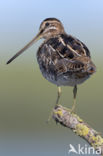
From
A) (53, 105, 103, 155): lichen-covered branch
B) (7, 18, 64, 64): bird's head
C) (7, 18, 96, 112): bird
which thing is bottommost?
(53, 105, 103, 155): lichen-covered branch

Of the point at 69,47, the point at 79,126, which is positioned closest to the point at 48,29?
the point at 69,47

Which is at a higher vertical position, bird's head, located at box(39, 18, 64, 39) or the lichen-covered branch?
bird's head, located at box(39, 18, 64, 39)

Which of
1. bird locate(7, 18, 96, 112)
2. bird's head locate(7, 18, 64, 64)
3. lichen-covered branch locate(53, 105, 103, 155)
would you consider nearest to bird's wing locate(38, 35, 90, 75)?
bird locate(7, 18, 96, 112)

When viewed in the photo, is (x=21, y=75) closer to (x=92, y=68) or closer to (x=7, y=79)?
(x=7, y=79)

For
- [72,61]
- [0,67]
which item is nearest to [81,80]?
[72,61]

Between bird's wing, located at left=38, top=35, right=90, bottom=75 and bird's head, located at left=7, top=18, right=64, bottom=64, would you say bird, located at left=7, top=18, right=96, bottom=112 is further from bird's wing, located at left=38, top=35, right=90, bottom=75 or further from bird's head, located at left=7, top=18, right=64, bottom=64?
Answer: bird's head, located at left=7, top=18, right=64, bottom=64

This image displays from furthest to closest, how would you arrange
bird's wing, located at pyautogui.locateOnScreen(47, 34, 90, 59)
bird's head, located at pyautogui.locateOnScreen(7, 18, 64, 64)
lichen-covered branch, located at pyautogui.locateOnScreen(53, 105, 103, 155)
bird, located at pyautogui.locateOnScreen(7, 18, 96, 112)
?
bird's head, located at pyautogui.locateOnScreen(7, 18, 64, 64)
bird's wing, located at pyautogui.locateOnScreen(47, 34, 90, 59)
bird, located at pyautogui.locateOnScreen(7, 18, 96, 112)
lichen-covered branch, located at pyautogui.locateOnScreen(53, 105, 103, 155)

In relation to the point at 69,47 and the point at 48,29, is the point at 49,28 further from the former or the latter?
the point at 69,47

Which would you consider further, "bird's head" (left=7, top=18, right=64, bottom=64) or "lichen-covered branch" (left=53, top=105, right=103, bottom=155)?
"bird's head" (left=7, top=18, right=64, bottom=64)

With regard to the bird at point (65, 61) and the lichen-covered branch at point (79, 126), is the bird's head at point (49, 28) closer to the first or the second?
the bird at point (65, 61)
